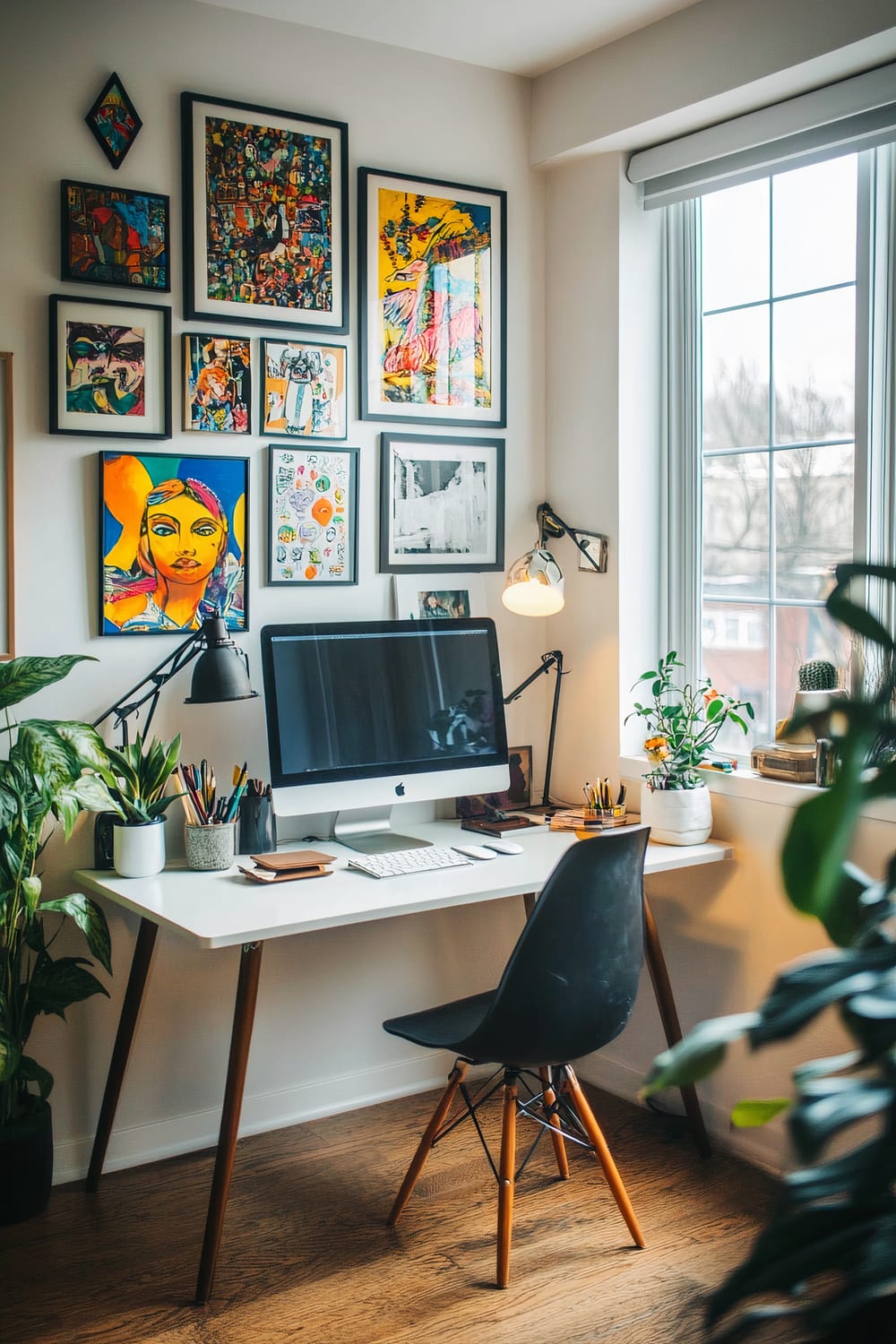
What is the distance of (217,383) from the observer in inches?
110

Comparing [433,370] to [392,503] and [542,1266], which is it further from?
[542,1266]

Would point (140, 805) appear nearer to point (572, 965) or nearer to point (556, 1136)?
point (572, 965)

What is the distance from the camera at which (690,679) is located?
3145 millimetres

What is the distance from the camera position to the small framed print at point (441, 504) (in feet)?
10.2

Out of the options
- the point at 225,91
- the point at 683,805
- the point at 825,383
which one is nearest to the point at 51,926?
the point at 683,805

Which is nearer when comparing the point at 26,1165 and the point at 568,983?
the point at 568,983

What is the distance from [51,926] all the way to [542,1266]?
1277mm

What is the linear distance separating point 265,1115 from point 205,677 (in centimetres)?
116

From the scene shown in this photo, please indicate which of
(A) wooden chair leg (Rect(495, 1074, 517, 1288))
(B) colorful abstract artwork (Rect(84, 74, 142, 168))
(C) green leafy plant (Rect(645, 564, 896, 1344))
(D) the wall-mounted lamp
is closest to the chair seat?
(A) wooden chair leg (Rect(495, 1074, 517, 1288))

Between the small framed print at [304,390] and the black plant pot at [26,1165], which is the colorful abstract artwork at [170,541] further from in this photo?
the black plant pot at [26,1165]

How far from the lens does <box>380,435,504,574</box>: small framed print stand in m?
3.10

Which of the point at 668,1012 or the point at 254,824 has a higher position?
the point at 254,824

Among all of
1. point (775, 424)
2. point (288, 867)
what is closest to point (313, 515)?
point (288, 867)

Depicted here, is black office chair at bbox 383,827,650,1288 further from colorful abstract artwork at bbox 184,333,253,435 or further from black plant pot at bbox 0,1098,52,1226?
colorful abstract artwork at bbox 184,333,253,435
